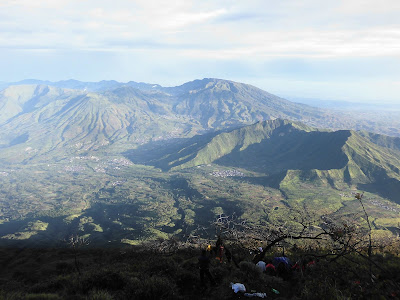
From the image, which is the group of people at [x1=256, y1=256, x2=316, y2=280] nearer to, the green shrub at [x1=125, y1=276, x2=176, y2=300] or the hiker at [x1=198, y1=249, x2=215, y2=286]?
the hiker at [x1=198, y1=249, x2=215, y2=286]

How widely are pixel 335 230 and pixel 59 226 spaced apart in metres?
217

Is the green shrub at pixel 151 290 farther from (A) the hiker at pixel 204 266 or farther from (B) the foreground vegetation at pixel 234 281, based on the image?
(A) the hiker at pixel 204 266

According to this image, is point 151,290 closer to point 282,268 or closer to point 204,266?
point 204,266

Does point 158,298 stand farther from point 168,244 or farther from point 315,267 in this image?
point 168,244

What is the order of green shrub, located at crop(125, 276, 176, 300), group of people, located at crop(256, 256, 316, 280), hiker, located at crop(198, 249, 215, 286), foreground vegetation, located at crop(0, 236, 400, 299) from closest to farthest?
foreground vegetation, located at crop(0, 236, 400, 299) < green shrub, located at crop(125, 276, 176, 300) < hiker, located at crop(198, 249, 215, 286) < group of people, located at crop(256, 256, 316, 280)

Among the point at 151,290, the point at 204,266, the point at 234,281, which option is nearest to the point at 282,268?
the point at 234,281

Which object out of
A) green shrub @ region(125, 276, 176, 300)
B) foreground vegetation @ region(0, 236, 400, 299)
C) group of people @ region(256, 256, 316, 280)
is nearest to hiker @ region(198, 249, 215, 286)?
foreground vegetation @ region(0, 236, 400, 299)

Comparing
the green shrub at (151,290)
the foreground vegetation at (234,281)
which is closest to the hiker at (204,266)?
the foreground vegetation at (234,281)

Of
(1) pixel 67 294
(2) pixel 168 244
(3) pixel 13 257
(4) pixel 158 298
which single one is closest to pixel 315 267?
(4) pixel 158 298

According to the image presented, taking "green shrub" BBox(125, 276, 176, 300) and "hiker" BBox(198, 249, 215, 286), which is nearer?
"green shrub" BBox(125, 276, 176, 300)

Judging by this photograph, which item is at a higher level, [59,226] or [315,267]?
[315,267]

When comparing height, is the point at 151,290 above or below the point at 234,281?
below

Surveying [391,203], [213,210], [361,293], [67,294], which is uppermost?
[361,293]

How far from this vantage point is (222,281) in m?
16.1
